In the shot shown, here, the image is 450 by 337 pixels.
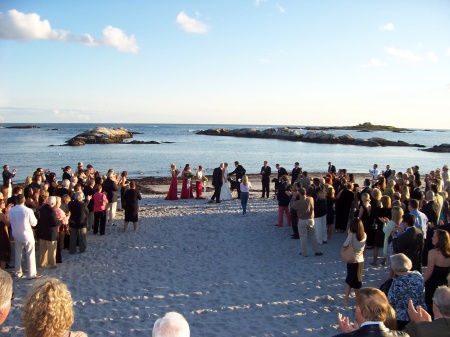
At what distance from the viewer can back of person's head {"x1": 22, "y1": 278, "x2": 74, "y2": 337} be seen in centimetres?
251

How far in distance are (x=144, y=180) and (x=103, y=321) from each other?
19842mm

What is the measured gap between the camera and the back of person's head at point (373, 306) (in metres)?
3.16

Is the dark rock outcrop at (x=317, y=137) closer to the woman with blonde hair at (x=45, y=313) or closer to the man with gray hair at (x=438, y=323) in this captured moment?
the man with gray hair at (x=438, y=323)

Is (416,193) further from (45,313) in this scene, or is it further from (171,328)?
(45,313)

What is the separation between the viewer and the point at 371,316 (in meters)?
3.16

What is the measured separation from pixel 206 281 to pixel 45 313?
5852 mm

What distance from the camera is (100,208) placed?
11.1 metres

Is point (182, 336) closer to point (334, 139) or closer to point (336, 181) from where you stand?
point (336, 181)

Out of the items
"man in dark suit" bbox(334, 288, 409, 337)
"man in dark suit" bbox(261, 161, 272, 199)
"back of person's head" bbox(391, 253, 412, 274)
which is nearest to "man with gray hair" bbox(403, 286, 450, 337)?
"man in dark suit" bbox(334, 288, 409, 337)

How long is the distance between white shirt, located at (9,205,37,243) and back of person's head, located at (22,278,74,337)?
19.4 feet

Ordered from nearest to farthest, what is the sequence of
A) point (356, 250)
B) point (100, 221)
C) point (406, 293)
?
point (406, 293) < point (356, 250) < point (100, 221)

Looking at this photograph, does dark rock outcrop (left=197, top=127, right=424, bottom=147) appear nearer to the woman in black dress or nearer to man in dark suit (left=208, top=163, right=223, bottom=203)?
man in dark suit (left=208, top=163, right=223, bottom=203)

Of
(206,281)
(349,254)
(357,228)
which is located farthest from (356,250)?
(206,281)

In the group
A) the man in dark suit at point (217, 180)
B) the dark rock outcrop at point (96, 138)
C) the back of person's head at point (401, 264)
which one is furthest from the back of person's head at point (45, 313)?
the dark rock outcrop at point (96, 138)
